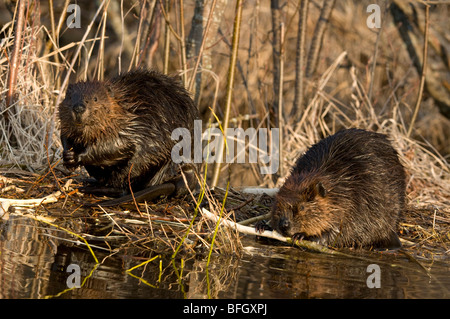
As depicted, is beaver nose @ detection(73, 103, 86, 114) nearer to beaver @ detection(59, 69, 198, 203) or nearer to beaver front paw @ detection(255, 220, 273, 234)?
beaver @ detection(59, 69, 198, 203)

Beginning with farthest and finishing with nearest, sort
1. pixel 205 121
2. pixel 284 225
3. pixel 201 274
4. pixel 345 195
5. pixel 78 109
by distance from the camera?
pixel 205 121 → pixel 345 195 → pixel 78 109 → pixel 284 225 → pixel 201 274

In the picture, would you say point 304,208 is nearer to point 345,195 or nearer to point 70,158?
point 345,195

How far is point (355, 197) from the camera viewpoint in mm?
3545

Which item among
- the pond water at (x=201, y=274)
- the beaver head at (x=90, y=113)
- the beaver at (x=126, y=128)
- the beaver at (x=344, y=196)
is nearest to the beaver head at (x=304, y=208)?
the beaver at (x=344, y=196)

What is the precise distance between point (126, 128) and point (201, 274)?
131 centimetres

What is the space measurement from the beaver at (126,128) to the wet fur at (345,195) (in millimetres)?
716

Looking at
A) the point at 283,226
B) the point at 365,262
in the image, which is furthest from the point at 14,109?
the point at 365,262

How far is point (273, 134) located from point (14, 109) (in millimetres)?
2405

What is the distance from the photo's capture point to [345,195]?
349cm

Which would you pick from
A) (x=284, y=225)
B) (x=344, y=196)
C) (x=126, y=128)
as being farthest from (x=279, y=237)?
(x=126, y=128)

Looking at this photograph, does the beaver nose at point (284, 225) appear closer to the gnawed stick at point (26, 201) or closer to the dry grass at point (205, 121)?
the dry grass at point (205, 121)

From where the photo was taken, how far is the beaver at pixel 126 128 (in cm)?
344
